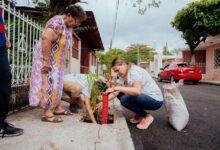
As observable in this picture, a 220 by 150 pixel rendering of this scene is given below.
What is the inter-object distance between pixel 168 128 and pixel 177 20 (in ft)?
88.6

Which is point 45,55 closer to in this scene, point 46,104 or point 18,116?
point 46,104

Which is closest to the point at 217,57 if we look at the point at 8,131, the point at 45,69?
the point at 45,69

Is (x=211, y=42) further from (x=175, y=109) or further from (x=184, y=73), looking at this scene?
(x=175, y=109)

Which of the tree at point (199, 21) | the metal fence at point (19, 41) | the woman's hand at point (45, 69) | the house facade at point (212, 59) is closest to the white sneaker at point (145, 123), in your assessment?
the woman's hand at point (45, 69)

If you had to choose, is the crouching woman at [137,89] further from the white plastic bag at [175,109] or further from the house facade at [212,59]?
the house facade at [212,59]

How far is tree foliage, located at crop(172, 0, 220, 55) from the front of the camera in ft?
89.3

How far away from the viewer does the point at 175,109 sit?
16.8 feet

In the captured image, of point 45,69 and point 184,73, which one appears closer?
point 45,69

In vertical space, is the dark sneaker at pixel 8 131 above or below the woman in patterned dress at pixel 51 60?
below

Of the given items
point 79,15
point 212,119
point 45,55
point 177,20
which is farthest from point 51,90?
point 177,20

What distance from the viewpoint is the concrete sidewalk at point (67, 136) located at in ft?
11.4

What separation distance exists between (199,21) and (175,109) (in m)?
24.0

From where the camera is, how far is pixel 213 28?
27438 millimetres

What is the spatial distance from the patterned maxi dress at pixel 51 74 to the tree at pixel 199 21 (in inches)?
919
